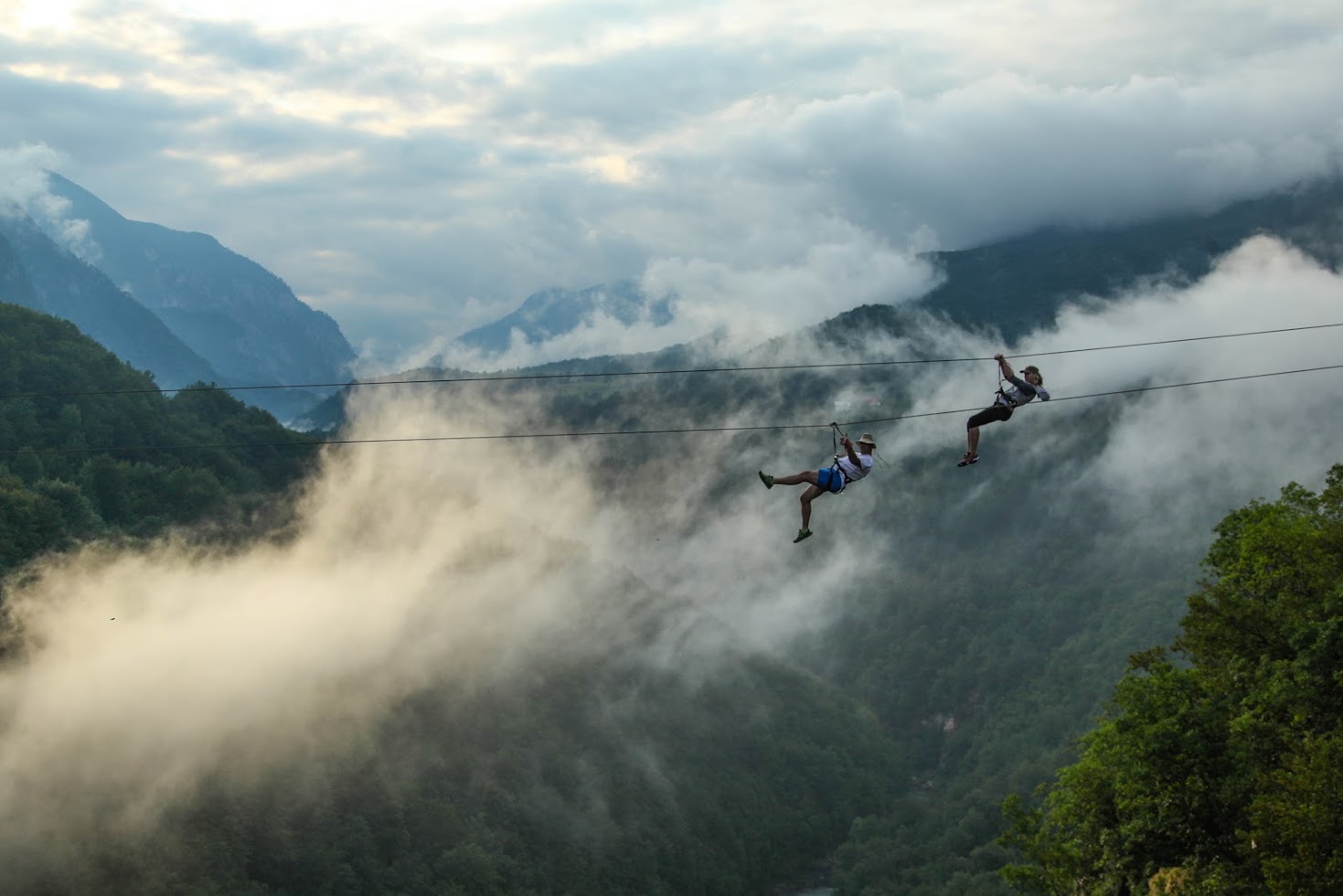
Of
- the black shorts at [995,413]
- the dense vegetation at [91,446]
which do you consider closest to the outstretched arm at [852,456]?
the black shorts at [995,413]

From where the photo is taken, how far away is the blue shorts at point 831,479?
122 ft

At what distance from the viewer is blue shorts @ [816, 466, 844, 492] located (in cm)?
3725

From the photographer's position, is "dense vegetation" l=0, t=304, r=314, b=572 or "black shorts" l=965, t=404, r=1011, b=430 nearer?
"black shorts" l=965, t=404, r=1011, b=430

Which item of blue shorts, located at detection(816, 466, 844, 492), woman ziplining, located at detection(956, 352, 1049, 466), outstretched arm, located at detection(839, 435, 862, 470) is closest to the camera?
woman ziplining, located at detection(956, 352, 1049, 466)

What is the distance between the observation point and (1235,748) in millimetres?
39969

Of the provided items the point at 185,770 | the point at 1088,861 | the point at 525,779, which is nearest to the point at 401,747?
the point at 525,779

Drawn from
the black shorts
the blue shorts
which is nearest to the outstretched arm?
the blue shorts

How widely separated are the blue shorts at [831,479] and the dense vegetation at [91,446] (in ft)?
434

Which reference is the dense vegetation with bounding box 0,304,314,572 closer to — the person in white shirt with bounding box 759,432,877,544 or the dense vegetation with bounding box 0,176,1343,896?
the dense vegetation with bounding box 0,176,1343,896

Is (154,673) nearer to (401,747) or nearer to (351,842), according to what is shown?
(401,747)

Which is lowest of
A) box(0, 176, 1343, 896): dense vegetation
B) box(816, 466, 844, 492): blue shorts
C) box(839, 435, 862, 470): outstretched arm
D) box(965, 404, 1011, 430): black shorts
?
box(0, 176, 1343, 896): dense vegetation

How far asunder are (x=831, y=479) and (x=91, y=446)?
159 meters

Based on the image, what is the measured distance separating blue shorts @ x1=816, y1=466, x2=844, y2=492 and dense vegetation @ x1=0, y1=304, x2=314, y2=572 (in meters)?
132

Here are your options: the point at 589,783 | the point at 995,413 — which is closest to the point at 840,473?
the point at 995,413
